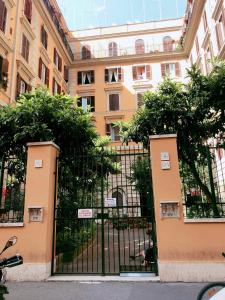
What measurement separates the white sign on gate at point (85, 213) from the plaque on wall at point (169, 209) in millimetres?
1772

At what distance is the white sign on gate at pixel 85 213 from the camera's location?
7.19 metres

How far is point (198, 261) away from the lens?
6.38 m

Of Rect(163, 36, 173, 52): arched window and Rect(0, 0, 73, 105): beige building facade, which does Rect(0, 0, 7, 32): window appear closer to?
Rect(0, 0, 73, 105): beige building facade

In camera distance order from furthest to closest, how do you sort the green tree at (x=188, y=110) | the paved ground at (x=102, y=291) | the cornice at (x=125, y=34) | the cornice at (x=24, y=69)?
the cornice at (x=125, y=34) < the cornice at (x=24, y=69) < the green tree at (x=188, y=110) < the paved ground at (x=102, y=291)

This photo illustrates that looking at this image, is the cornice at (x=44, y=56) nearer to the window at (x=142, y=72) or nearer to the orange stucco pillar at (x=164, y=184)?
the window at (x=142, y=72)

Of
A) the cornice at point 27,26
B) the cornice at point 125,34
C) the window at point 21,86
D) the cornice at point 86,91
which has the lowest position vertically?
the window at point 21,86

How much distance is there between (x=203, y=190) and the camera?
7.27m

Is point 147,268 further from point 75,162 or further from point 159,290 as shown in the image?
point 75,162

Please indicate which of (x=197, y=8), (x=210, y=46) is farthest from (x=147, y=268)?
(x=197, y=8)

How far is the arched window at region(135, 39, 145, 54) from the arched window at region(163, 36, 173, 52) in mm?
2220

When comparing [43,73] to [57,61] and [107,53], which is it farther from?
[107,53]

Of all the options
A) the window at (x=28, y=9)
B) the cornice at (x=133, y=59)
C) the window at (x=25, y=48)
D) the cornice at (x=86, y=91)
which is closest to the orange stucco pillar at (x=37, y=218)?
the window at (x=25, y=48)

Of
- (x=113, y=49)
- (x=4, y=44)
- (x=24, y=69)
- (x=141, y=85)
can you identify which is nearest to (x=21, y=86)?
(x=24, y=69)

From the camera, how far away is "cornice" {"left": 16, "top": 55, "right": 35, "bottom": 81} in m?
18.3
